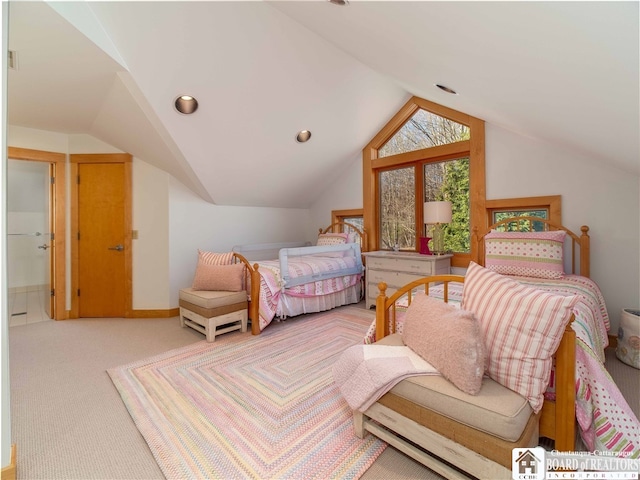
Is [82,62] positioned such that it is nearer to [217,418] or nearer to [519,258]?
[217,418]

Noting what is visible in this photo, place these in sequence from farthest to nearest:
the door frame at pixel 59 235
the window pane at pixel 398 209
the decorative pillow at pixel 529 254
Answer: the window pane at pixel 398 209 → the door frame at pixel 59 235 → the decorative pillow at pixel 529 254

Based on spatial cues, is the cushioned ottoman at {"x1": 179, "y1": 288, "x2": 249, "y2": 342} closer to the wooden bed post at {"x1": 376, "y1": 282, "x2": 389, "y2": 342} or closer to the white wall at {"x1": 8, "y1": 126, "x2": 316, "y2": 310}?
the white wall at {"x1": 8, "y1": 126, "x2": 316, "y2": 310}

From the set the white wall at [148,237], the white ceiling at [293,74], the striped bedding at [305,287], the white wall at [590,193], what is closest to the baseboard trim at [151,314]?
the white wall at [148,237]

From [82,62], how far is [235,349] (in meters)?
2.53

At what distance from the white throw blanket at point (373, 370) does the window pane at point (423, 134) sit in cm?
300

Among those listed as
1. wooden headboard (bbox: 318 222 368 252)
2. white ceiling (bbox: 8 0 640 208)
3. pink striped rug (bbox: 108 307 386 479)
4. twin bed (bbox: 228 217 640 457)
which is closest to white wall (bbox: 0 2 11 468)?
pink striped rug (bbox: 108 307 386 479)

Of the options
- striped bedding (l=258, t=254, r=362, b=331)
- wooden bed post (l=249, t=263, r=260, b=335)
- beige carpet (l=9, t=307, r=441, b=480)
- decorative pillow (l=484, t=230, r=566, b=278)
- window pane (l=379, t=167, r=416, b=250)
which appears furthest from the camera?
window pane (l=379, t=167, r=416, b=250)

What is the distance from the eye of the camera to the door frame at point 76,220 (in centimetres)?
376

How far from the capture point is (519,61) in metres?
1.40

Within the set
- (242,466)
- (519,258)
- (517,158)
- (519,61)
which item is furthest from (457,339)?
(517,158)

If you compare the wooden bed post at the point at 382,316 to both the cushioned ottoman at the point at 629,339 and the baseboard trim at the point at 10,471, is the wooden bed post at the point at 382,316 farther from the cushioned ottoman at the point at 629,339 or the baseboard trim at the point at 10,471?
the cushioned ottoman at the point at 629,339

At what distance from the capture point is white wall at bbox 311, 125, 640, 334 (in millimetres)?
2586

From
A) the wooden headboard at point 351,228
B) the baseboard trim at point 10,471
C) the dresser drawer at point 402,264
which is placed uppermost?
the wooden headboard at point 351,228

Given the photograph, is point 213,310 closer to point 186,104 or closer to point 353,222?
point 186,104
